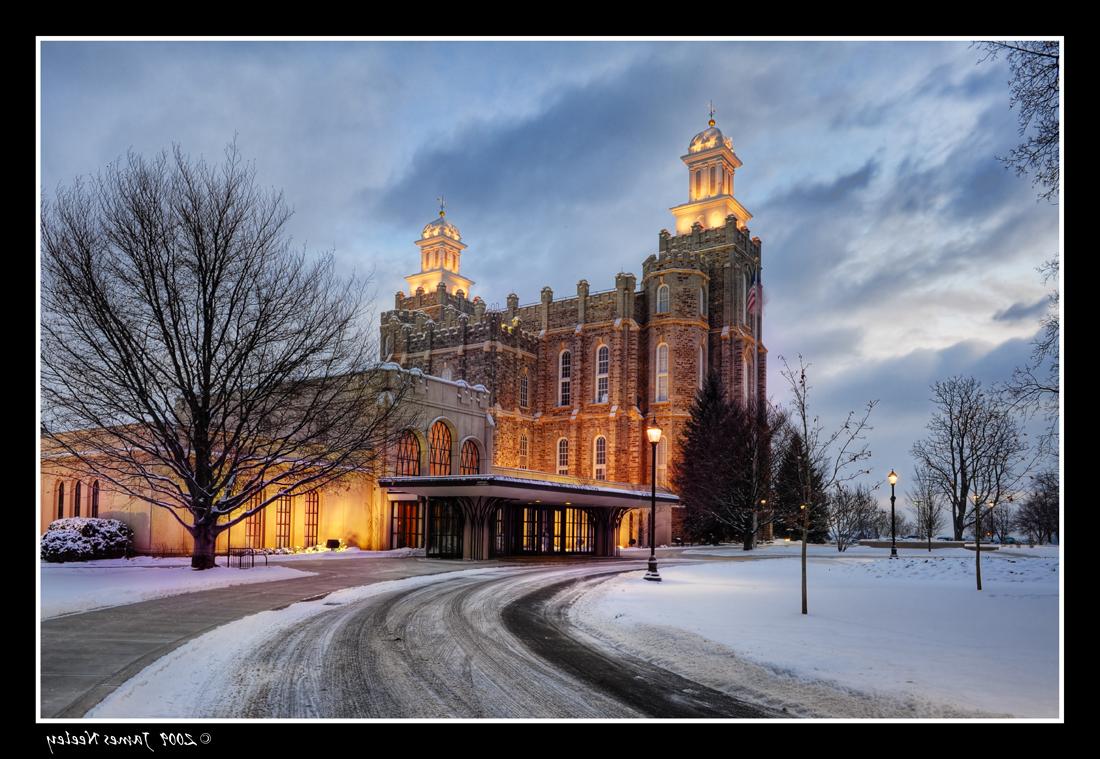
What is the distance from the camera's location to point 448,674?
7777mm

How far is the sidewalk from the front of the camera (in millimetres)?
7012

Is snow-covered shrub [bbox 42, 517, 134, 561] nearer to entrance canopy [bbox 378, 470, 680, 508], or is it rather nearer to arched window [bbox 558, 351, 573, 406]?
entrance canopy [bbox 378, 470, 680, 508]

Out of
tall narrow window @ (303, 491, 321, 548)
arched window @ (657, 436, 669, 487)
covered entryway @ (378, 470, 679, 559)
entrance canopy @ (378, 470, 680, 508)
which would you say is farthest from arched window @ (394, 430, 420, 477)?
arched window @ (657, 436, 669, 487)

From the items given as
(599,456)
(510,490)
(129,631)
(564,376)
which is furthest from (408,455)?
(564,376)

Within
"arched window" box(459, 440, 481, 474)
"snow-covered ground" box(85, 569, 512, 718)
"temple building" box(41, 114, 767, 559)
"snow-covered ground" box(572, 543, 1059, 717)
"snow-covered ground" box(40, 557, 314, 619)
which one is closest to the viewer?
"snow-covered ground" box(85, 569, 512, 718)

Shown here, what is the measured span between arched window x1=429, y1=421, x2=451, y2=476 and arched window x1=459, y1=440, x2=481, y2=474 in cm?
112

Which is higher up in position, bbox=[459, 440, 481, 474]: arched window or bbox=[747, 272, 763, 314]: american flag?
bbox=[747, 272, 763, 314]: american flag

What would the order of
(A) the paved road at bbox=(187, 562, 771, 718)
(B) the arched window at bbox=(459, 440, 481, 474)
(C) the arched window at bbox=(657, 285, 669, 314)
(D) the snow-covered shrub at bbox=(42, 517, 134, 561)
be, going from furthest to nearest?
(C) the arched window at bbox=(657, 285, 669, 314) → (B) the arched window at bbox=(459, 440, 481, 474) → (D) the snow-covered shrub at bbox=(42, 517, 134, 561) → (A) the paved road at bbox=(187, 562, 771, 718)

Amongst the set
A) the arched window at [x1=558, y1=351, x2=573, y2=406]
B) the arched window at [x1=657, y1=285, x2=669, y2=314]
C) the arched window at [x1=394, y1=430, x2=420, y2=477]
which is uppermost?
the arched window at [x1=657, y1=285, x2=669, y2=314]

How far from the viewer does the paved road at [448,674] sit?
256 inches

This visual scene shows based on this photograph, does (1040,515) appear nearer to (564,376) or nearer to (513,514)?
(564,376)
